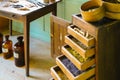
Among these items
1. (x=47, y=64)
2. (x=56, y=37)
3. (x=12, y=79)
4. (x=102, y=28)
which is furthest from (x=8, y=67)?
(x=102, y=28)

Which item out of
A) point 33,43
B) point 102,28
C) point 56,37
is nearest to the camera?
point 102,28

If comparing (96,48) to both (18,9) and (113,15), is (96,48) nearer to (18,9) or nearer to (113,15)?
(113,15)

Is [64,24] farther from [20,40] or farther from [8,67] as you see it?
[8,67]

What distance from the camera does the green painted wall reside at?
2974 mm

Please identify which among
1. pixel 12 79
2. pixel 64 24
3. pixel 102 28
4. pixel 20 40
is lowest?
pixel 12 79

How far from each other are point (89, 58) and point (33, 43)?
1538 mm

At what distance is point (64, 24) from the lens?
262cm

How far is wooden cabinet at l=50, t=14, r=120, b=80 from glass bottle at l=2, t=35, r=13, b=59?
107cm

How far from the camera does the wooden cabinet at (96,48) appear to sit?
1.92 m

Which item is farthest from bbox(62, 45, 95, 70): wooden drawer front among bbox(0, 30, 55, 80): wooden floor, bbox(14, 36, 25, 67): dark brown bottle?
bbox(14, 36, 25, 67): dark brown bottle

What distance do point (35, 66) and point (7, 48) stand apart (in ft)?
1.33

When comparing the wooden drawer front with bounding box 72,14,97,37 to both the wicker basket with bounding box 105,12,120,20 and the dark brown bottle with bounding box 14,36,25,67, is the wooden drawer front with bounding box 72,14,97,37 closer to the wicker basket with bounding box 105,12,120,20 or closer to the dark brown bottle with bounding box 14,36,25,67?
the wicker basket with bounding box 105,12,120,20

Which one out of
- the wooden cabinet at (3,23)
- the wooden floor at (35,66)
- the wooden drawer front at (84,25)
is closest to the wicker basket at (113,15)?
the wooden drawer front at (84,25)

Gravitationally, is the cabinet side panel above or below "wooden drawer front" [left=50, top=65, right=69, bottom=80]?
above
